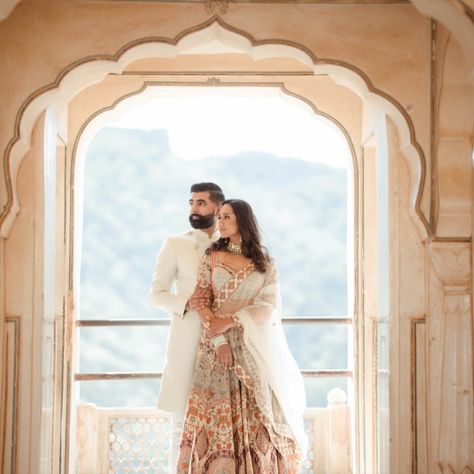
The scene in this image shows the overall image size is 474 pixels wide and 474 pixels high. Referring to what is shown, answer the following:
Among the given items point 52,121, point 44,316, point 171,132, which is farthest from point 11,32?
point 171,132

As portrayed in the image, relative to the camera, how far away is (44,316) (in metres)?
4.11

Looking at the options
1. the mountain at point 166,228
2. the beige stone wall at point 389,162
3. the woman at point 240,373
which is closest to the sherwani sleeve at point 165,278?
the woman at point 240,373

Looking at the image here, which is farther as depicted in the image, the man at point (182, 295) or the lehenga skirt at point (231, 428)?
the man at point (182, 295)

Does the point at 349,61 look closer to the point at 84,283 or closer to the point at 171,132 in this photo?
the point at 171,132

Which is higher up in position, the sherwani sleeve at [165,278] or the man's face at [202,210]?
the man's face at [202,210]

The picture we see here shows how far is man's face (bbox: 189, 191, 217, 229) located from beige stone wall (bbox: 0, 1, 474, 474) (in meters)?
1.03

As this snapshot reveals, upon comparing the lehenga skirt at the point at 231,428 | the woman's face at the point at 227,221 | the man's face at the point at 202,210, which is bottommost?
the lehenga skirt at the point at 231,428

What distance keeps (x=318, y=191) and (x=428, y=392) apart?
48.8 ft

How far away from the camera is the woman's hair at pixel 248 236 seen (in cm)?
460

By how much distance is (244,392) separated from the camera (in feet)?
14.8

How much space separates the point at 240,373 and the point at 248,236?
77 cm

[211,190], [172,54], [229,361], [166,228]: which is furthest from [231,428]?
[166,228]

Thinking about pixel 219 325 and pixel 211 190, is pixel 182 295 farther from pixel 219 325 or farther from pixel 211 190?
pixel 211 190

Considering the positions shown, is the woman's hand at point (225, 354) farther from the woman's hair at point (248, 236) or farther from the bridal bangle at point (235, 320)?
the woman's hair at point (248, 236)
